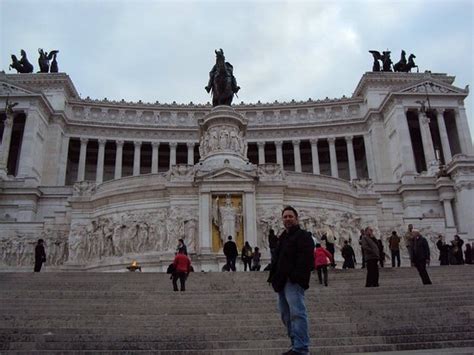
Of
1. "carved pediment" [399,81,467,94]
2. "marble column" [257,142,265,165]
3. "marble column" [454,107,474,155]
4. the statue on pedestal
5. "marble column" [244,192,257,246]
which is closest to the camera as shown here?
the statue on pedestal

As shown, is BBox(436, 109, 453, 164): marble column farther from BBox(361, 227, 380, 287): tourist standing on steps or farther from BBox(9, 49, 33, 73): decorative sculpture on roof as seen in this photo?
BBox(9, 49, 33, 73): decorative sculpture on roof

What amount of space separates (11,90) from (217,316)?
188 ft

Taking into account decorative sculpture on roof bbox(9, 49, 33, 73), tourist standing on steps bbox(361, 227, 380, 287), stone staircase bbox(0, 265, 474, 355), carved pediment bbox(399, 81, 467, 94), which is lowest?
stone staircase bbox(0, 265, 474, 355)

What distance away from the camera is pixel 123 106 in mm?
69875

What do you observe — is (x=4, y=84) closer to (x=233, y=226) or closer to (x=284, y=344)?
(x=233, y=226)

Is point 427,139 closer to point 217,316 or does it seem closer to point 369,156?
point 369,156

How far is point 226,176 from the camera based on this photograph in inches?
1109

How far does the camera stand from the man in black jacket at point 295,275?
6.75m

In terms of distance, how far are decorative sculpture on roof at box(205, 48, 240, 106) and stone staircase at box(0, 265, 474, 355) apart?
2014cm

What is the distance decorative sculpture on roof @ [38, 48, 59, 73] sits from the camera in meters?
69.0

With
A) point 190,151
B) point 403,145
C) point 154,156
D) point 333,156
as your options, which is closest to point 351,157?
point 333,156

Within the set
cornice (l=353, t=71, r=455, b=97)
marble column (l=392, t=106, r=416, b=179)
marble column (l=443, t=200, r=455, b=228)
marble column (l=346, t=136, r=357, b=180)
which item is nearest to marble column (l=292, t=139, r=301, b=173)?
marble column (l=346, t=136, r=357, b=180)

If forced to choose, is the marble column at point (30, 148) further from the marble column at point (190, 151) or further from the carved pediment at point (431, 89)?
the carved pediment at point (431, 89)

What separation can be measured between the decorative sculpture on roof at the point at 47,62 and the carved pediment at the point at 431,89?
46590 millimetres
